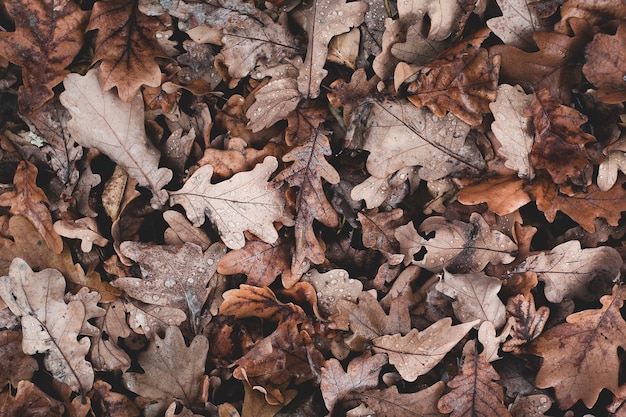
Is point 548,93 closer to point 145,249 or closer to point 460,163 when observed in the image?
point 460,163

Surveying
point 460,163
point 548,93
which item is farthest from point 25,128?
point 548,93

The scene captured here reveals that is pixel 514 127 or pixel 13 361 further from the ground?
pixel 514 127

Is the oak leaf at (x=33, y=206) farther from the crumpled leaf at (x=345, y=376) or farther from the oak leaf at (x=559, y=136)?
the oak leaf at (x=559, y=136)

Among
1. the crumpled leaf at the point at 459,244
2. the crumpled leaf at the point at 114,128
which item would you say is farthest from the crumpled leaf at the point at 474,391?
the crumpled leaf at the point at 114,128

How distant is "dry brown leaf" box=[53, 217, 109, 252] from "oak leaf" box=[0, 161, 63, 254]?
0.05 m

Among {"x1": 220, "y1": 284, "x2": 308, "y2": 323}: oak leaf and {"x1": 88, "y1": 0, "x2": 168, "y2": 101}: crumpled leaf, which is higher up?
{"x1": 88, "y1": 0, "x2": 168, "y2": 101}: crumpled leaf

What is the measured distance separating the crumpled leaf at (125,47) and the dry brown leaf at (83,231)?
1.53 feet

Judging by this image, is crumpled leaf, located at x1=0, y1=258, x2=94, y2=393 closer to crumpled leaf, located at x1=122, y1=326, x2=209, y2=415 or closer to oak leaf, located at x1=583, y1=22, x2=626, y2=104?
crumpled leaf, located at x1=122, y1=326, x2=209, y2=415

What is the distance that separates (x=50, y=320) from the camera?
206 cm

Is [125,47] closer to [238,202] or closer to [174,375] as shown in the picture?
[238,202]

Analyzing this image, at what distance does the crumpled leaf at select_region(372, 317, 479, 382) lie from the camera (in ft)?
6.51

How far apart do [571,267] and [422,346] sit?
0.62 metres

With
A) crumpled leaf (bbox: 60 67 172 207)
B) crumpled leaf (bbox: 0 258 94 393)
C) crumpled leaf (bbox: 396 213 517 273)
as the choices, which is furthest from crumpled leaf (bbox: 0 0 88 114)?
crumpled leaf (bbox: 396 213 517 273)

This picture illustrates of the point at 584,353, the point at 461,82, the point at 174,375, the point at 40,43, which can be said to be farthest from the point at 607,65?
the point at 40,43
